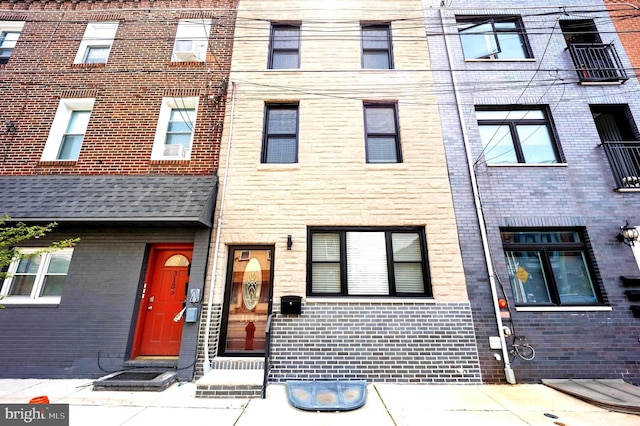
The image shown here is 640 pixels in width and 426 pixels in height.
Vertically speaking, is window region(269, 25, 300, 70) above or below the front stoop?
above

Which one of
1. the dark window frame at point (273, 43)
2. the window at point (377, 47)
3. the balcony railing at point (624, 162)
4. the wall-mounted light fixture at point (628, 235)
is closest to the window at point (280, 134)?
the dark window frame at point (273, 43)

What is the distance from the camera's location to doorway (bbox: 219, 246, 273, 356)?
17.0 feet

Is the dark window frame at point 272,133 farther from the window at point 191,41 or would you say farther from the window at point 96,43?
the window at point 96,43

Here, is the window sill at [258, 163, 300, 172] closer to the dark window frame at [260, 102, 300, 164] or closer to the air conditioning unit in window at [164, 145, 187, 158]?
the dark window frame at [260, 102, 300, 164]

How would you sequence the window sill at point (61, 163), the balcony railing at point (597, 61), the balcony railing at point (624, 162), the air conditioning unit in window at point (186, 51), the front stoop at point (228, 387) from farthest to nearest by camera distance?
the air conditioning unit in window at point (186, 51) → the balcony railing at point (597, 61) → the window sill at point (61, 163) → the balcony railing at point (624, 162) → the front stoop at point (228, 387)

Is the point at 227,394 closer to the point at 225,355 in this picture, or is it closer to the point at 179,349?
the point at 225,355

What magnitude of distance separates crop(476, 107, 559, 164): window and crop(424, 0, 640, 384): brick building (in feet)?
0.10

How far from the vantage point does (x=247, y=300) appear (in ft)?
17.8

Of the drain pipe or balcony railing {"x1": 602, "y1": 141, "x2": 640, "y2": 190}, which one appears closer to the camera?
the drain pipe

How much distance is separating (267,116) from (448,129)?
4.46m

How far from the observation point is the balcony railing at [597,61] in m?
6.73

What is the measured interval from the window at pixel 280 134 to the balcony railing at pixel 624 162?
7.15 metres

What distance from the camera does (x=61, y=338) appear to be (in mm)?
5039

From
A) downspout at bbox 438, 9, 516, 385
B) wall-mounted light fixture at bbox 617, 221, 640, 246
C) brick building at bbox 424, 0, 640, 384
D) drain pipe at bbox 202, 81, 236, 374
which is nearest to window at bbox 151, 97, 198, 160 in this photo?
drain pipe at bbox 202, 81, 236, 374
